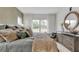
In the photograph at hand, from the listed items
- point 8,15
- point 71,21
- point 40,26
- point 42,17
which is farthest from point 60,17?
point 8,15

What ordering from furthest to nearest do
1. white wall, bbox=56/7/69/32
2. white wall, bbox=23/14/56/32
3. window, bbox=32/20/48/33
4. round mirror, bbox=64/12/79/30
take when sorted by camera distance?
white wall, bbox=56/7/69/32 < white wall, bbox=23/14/56/32 < window, bbox=32/20/48/33 < round mirror, bbox=64/12/79/30

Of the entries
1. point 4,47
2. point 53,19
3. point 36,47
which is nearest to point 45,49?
point 36,47

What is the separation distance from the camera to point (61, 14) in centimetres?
413

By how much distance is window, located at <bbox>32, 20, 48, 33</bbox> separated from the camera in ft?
11.8

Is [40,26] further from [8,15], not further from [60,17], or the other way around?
[8,15]

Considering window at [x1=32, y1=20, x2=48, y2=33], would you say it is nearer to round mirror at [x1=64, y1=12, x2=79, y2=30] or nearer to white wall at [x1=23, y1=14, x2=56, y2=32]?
white wall at [x1=23, y1=14, x2=56, y2=32]

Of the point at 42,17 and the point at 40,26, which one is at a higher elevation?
the point at 42,17

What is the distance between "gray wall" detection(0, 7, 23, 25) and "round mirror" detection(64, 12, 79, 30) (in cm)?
A: 176

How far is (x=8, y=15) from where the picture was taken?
128 inches

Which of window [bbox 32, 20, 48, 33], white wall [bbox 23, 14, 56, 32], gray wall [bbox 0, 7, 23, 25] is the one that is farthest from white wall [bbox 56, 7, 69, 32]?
gray wall [bbox 0, 7, 23, 25]

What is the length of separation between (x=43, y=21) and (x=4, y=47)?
8.18 ft

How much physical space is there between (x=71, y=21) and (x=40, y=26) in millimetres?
1039
